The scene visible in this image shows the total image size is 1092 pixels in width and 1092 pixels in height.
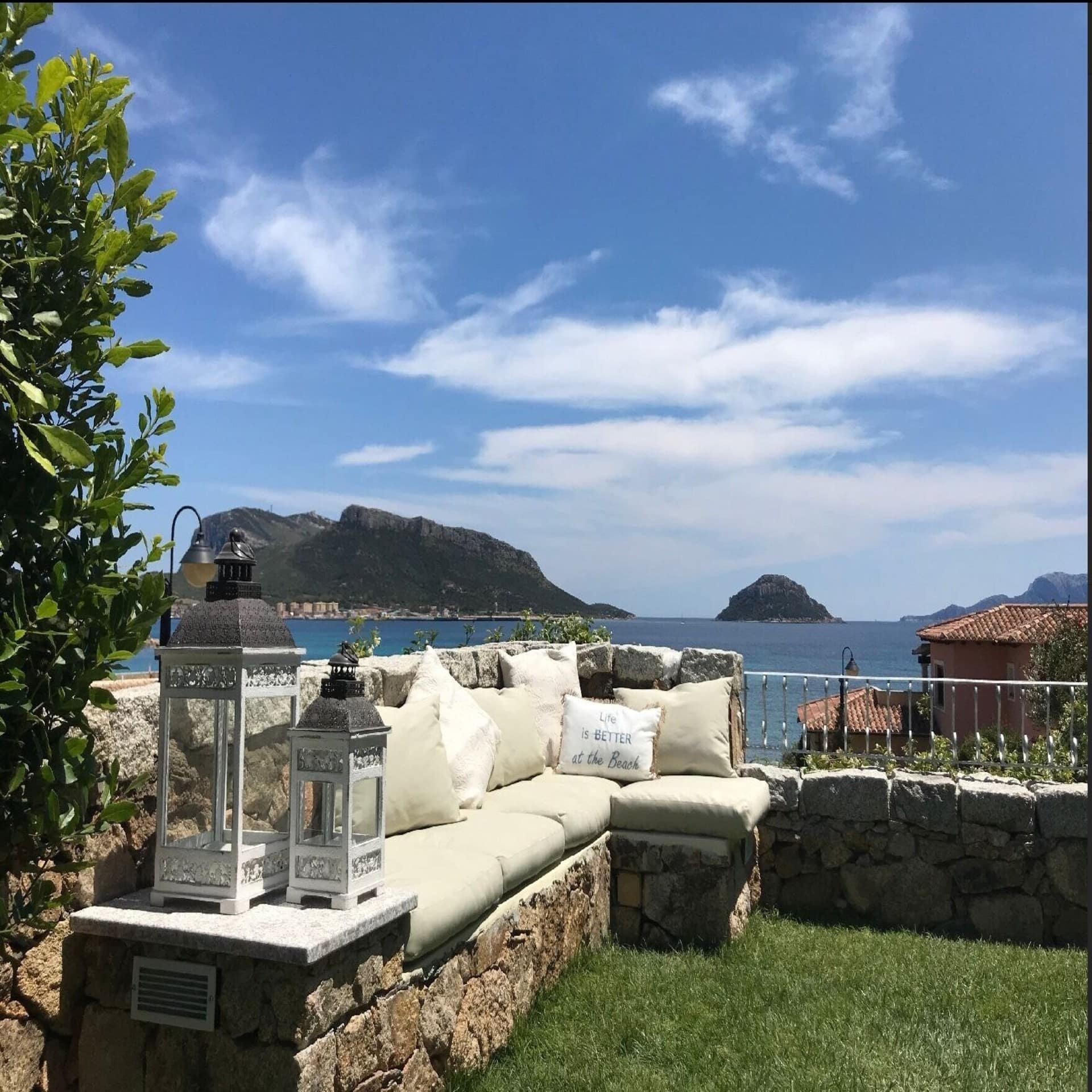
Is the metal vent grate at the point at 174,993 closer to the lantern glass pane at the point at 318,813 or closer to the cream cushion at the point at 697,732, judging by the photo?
the lantern glass pane at the point at 318,813

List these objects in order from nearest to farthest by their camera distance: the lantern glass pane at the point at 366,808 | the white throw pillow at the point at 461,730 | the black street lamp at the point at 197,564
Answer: the lantern glass pane at the point at 366,808, the white throw pillow at the point at 461,730, the black street lamp at the point at 197,564

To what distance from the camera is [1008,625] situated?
2331 centimetres

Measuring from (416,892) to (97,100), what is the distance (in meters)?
2.03

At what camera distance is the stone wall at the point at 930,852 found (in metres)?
4.57

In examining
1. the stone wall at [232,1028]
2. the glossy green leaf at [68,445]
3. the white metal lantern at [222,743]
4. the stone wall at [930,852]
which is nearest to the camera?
the glossy green leaf at [68,445]

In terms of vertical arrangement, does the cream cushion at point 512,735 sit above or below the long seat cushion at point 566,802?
above

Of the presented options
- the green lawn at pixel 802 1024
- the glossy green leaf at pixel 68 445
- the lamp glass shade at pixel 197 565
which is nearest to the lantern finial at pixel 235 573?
the glossy green leaf at pixel 68 445

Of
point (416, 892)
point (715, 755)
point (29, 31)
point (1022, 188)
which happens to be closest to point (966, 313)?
point (715, 755)

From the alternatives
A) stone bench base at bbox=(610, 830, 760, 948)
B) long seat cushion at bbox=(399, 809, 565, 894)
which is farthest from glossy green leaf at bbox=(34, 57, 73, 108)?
stone bench base at bbox=(610, 830, 760, 948)

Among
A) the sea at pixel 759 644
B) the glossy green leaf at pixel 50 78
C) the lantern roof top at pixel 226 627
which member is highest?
the glossy green leaf at pixel 50 78

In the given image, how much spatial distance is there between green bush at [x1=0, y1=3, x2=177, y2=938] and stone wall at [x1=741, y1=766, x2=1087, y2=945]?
12.3 feet

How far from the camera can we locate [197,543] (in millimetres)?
5957

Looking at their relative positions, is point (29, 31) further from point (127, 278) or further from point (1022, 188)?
point (1022, 188)

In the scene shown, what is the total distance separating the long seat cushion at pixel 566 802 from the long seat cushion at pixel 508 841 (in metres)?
0.11
